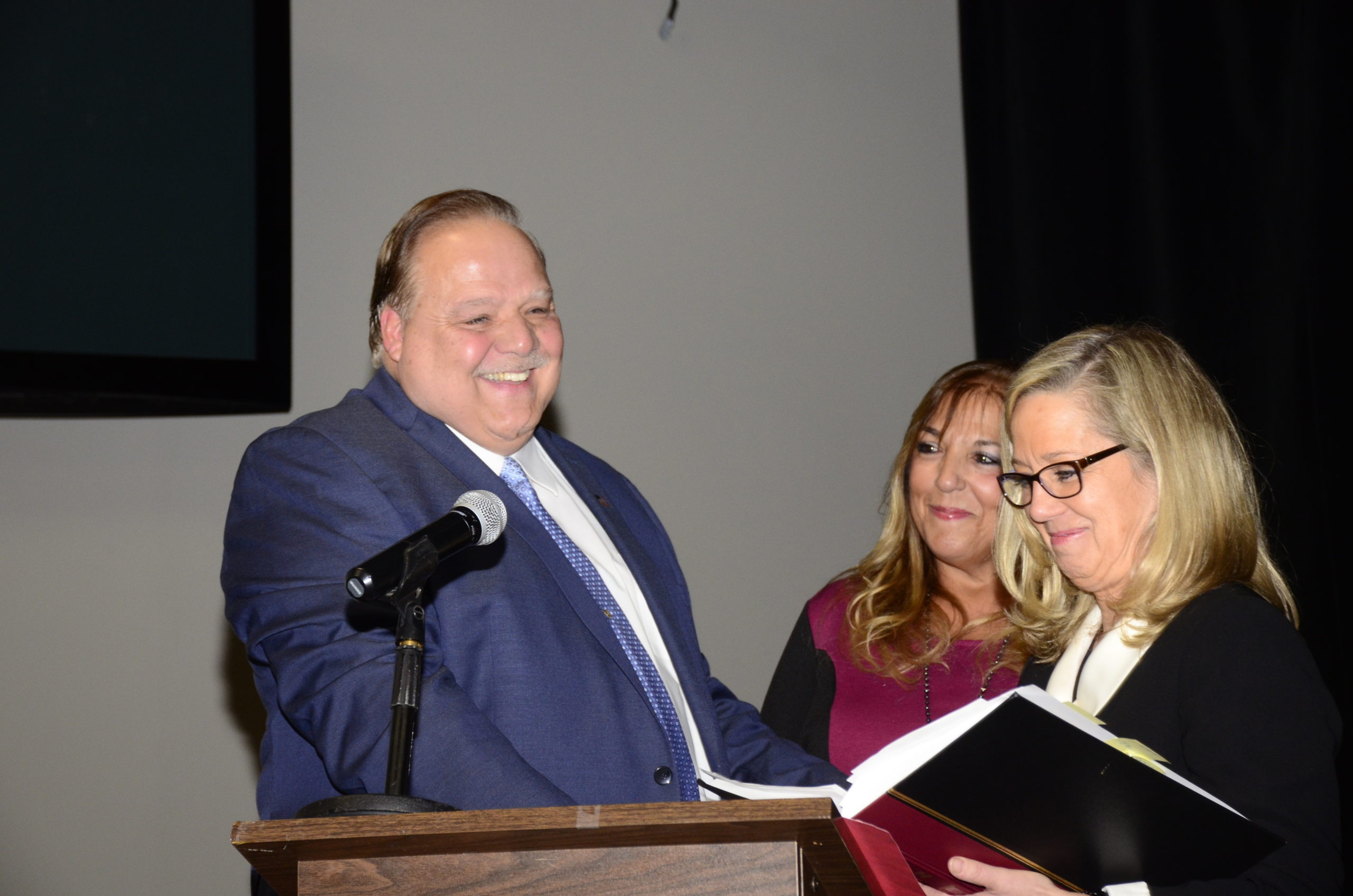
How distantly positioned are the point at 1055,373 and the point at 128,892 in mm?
2344

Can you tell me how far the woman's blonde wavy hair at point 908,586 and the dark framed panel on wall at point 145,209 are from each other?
1528 millimetres

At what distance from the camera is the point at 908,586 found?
2787 mm

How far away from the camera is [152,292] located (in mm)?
2816

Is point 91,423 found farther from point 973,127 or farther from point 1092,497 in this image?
point 973,127

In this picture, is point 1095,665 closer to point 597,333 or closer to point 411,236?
point 411,236

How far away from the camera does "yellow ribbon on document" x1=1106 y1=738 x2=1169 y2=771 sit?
52.7 inches

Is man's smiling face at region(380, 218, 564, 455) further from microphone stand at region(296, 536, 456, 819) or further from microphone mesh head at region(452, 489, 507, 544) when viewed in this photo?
microphone stand at region(296, 536, 456, 819)

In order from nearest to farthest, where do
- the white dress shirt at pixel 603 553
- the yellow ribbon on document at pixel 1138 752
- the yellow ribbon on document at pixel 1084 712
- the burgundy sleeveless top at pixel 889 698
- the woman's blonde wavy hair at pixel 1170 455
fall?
the yellow ribbon on document at pixel 1138 752
the yellow ribbon on document at pixel 1084 712
the woman's blonde wavy hair at pixel 1170 455
the white dress shirt at pixel 603 553
the burgundy sleeveless top at pixel 889 698

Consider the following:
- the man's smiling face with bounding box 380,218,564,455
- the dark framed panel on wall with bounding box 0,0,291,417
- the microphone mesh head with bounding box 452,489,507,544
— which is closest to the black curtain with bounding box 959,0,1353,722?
the man's smiling face with bounding box 380,218,564,455

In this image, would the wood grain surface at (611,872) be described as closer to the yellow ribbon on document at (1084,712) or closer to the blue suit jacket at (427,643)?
the blue suit jacket at (427,643)

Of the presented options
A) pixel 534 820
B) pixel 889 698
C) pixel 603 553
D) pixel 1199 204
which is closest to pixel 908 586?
pixel 889 698

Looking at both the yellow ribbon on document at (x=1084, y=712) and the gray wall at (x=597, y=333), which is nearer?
the yellow ribbon on document at (x=1084, y=712)

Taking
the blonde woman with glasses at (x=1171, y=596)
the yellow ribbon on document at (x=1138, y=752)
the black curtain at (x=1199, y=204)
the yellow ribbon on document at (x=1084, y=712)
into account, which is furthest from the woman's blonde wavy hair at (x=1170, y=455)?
the black curtain at (x=1199, y=204)

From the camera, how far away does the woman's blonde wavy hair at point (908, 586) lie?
2650 millimetres
